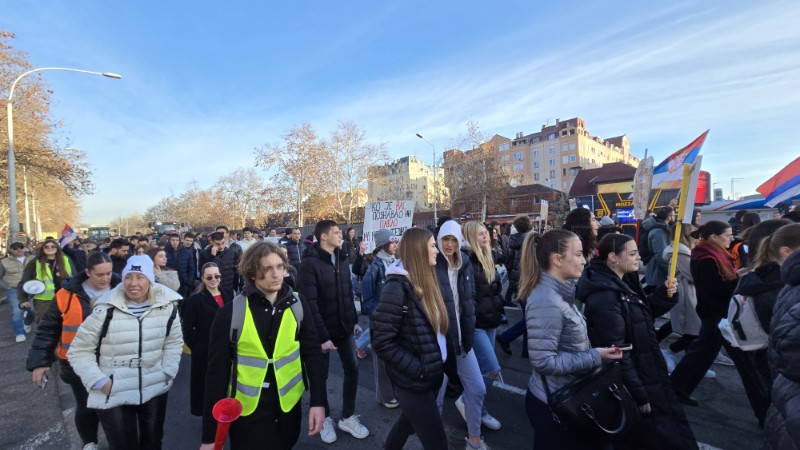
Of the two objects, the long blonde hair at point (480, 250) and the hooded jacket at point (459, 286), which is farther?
the long blonde hair at point (480, 250)

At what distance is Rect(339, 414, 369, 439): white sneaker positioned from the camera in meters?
3.46

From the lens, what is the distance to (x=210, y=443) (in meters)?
2.07

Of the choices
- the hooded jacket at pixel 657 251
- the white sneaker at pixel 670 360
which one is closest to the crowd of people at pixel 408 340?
the white sneaker at pixel 670 360

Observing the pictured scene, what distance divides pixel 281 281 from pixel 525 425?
277cm

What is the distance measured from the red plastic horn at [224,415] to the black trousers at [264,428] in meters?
0.20

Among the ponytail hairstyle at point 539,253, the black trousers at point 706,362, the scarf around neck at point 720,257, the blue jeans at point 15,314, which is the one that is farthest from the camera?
the blue jeans at point 15,314

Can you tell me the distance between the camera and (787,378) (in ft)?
4.46

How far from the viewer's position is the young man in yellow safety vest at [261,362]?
2.11 meters

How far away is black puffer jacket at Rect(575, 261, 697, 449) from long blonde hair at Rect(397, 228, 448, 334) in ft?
3.11

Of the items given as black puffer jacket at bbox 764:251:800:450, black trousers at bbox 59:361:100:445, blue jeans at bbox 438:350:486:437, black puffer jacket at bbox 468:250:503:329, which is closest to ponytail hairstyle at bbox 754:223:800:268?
black puffer jacket at bbox 764:251:800:450

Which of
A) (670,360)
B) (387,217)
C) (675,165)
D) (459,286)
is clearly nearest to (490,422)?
(459,286)

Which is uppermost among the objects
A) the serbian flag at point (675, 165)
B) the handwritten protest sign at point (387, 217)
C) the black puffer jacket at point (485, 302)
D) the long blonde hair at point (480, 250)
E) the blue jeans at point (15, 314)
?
the serbian flag at point (675, 165)

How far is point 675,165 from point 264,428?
19.4 feet

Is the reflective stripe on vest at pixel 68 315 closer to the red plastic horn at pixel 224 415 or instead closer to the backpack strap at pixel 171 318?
the backpack strap at pixel 171 318
